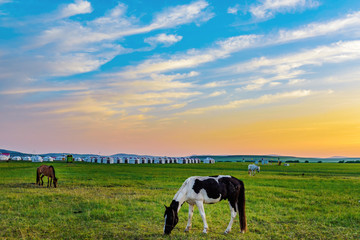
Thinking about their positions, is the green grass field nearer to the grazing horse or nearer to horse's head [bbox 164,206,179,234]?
horse's head [bbox 164,206,179,234]

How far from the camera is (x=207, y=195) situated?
1185 centimetres

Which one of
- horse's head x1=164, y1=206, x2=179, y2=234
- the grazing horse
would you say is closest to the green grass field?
horse's head x1=164, y1=206, x2=179, y2=234

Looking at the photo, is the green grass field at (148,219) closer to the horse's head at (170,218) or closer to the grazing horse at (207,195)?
the horse's head at (170,218)

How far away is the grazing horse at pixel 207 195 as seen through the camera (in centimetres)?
1158

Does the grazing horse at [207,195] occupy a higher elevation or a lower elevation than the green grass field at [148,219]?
higher

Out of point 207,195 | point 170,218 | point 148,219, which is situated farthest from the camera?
point 148,219

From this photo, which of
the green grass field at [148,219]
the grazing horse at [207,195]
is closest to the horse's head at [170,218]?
the grazing horse at [207,195]

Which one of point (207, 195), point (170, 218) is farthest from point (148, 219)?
point (207, 195)

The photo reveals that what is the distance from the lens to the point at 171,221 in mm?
11422

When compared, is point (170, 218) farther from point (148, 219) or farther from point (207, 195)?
point (148, 219)

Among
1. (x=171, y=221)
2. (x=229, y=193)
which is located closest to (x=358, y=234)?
(x=229, y=193)

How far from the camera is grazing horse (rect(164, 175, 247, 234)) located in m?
11.6

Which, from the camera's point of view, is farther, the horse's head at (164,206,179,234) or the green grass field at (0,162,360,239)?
the green grass field at (0,162,360,239)

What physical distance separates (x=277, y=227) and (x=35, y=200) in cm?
1613
